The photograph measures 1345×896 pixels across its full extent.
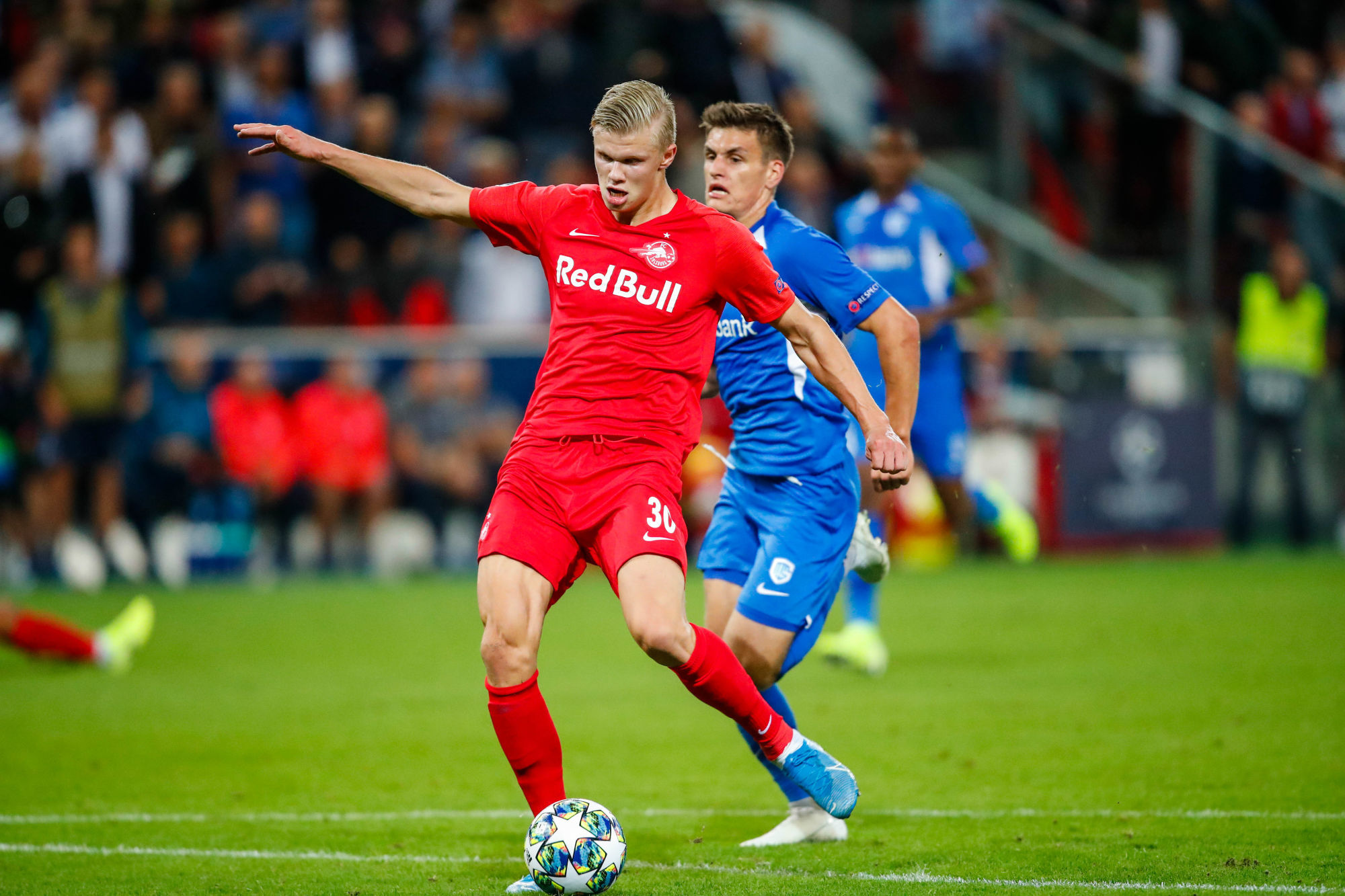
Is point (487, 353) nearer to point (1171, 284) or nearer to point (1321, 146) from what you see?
point (1171, 284)

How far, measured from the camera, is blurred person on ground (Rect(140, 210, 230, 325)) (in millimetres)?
16625

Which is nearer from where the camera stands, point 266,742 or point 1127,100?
point 266,742

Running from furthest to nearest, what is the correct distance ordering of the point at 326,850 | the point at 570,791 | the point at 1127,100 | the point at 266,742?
the point at 1127,100 → the point at 266,742 → the point at 570,791 → the point at 326,850

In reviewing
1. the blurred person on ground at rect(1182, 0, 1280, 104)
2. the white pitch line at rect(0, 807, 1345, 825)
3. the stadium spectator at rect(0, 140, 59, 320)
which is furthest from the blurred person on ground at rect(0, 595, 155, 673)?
the blurred person on ground at rect(1182, 0, 1280, 104)

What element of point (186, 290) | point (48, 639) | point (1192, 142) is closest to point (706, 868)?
point (48, 639)

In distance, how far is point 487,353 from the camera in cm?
1672

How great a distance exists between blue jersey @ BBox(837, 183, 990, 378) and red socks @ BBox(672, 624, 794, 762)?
5120 mm

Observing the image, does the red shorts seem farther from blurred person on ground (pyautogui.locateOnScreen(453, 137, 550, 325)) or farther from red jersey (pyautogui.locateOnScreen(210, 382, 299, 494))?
blurred person on ground (pyautogui.locateOnScreen(453, 137, 550, 325))

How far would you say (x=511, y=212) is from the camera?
5.48 metres

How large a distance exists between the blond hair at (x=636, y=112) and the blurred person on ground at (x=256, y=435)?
11351mm

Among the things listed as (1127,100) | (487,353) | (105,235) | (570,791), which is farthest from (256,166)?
(570,791)

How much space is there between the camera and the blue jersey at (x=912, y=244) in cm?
1026

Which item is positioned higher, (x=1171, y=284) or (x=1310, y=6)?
(x=1310, y=6)

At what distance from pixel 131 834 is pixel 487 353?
10804mm
